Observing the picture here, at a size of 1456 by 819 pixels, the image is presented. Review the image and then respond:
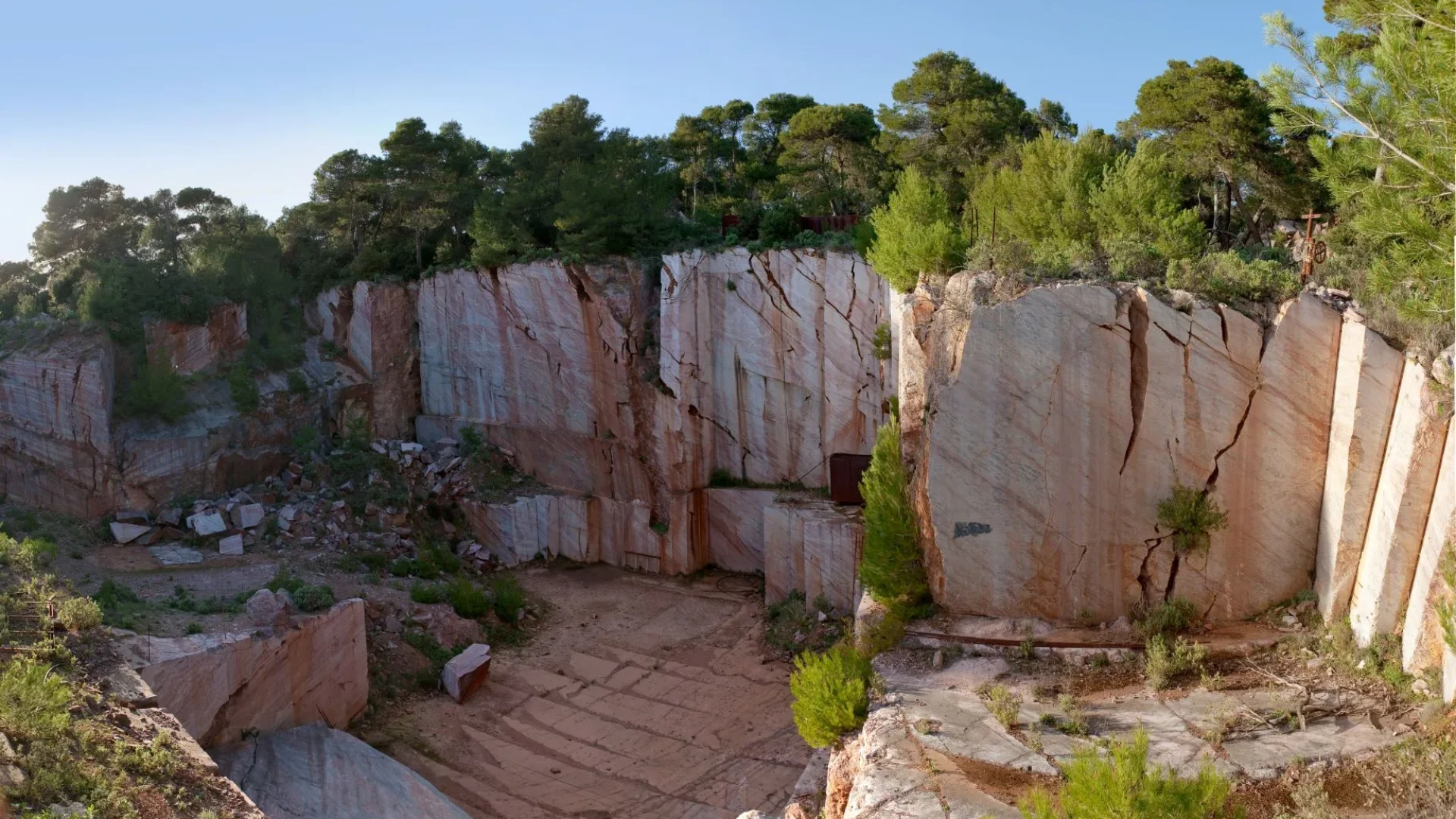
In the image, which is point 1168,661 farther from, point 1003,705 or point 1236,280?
point 1236,280

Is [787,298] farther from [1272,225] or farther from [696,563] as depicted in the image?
[1272,225]

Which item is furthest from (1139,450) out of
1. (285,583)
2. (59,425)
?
(59,425)

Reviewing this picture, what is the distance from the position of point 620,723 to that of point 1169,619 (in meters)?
8.36

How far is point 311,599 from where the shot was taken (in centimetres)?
1446

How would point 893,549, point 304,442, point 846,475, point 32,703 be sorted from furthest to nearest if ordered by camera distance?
point 304,442 → point 846,475 → point 893,549 → point 32,703

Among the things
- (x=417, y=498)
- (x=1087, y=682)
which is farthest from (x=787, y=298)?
(x=1087, y=682)

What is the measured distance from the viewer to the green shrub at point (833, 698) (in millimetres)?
9484

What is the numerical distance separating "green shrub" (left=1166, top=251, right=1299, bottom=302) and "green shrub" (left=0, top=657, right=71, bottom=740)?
38.3 ft

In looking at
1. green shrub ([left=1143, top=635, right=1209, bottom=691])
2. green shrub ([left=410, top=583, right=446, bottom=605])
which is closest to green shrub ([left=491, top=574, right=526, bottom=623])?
green shrub ([left=410, top=583, right=446, bottom=605])

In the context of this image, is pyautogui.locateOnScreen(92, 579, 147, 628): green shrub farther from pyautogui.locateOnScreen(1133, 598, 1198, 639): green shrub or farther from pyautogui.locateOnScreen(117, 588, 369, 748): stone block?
pyautogui.locateOnScreen(1133, 598, 1198, 639): green shrub

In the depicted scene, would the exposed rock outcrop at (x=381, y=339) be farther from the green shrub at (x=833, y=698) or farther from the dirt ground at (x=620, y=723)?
the green shrub at (x=833, y=698)

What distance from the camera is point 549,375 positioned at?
22.1m

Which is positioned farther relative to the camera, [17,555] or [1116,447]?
[17,555]

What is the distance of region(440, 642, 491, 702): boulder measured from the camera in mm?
15750
